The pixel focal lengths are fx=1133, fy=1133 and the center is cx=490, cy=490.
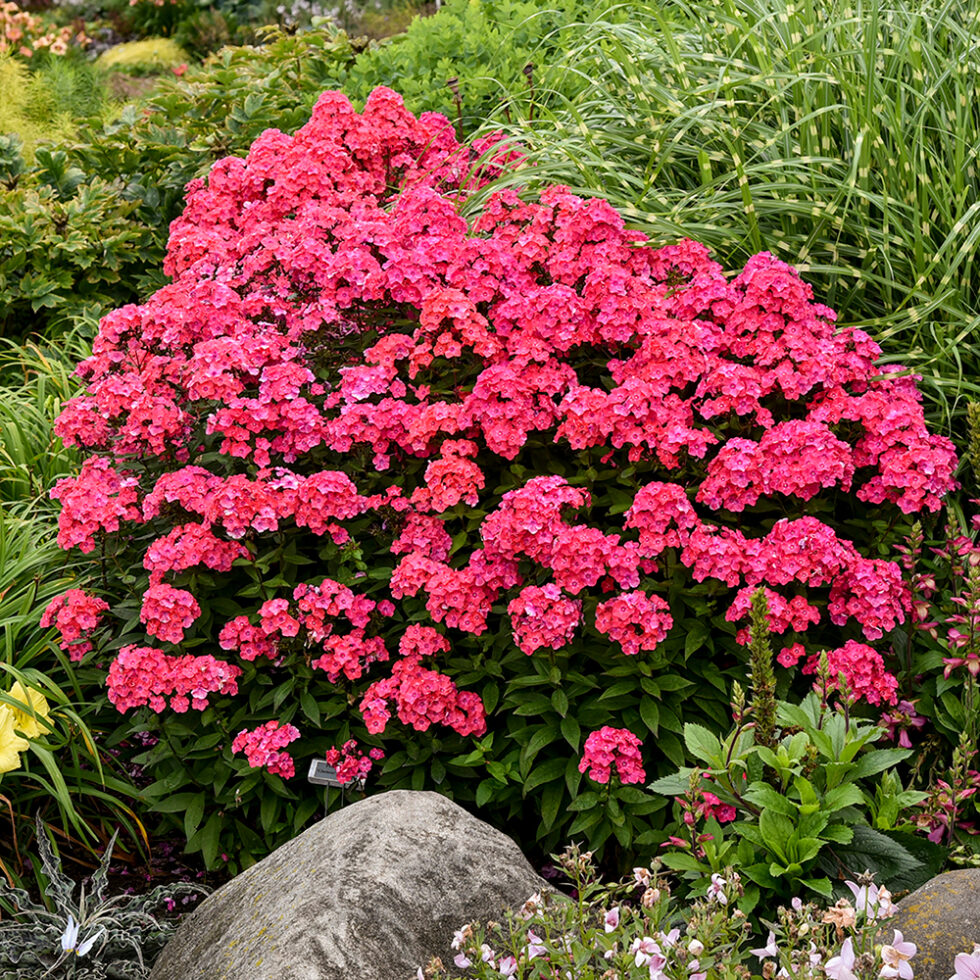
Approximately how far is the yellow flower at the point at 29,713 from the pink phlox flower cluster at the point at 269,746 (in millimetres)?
630

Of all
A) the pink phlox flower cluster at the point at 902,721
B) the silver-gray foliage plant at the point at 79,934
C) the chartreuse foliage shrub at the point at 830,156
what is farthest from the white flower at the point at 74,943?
the chartreuse foliage shrub at the point at 830,156

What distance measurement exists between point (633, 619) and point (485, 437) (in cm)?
76

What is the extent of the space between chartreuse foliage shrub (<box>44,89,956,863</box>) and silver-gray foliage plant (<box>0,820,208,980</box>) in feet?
1.15

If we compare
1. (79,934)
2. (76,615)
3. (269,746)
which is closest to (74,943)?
(79,934)

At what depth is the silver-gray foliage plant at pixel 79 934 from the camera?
3045mm

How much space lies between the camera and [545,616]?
321cm

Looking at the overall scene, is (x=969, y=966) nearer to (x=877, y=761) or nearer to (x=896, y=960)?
(x=896, y=960)

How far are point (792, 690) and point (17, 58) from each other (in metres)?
12.8

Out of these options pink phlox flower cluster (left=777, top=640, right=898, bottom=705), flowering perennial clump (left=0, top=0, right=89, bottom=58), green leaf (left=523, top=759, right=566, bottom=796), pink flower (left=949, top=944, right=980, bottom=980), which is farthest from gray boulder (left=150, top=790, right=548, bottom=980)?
flowering perennial clump (left=0, top=0, right=89, bottom=58)

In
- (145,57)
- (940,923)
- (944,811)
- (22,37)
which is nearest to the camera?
(940,923)

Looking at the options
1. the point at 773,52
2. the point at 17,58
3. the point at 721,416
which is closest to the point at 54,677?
the point at 721,416

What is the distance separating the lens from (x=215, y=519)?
3506 mm

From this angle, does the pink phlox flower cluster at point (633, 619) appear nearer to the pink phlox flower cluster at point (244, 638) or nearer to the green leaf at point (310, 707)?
Answer: the green leaf at point (310, 707)

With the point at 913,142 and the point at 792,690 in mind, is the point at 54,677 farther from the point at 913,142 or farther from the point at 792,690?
the point at 913,142
